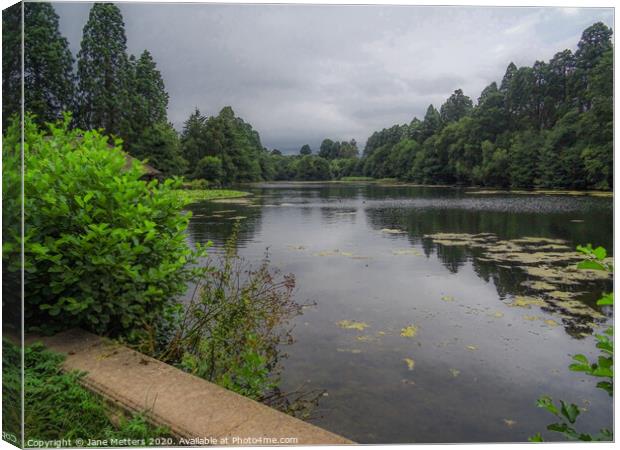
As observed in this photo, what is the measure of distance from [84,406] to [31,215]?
1479 millimetres

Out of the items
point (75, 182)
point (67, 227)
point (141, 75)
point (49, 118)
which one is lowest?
point (67, 227)

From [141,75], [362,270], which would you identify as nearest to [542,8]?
[141,75]

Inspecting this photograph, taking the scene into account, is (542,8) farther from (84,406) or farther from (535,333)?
(84,406)

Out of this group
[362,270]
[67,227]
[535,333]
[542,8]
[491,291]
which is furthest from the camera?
[362,270]

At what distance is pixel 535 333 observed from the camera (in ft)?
15.5

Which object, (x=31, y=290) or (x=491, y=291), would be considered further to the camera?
(x=491, y=291)

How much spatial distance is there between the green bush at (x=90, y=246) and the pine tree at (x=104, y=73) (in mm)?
565

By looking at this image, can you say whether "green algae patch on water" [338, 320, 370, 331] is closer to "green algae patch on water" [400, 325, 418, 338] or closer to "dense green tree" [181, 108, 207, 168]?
"green algae patch on water" [400, 325, 418, 338]

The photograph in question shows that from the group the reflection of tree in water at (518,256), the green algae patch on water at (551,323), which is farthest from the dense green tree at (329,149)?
the green algae patch on water at (551,323)

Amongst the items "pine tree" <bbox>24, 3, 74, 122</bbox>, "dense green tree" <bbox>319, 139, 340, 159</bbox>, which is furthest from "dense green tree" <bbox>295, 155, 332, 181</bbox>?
"pine tree" <bbox>24, 3, 74, 122</bbox>

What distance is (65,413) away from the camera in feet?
8.10

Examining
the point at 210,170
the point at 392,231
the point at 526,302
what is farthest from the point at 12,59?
the point at 392,231

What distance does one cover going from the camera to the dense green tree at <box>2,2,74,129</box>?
2.56 meters

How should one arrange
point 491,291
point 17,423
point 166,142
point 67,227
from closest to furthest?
1. point 17,423
2. point 67,227
3. point 166,142
4. point 491,291
